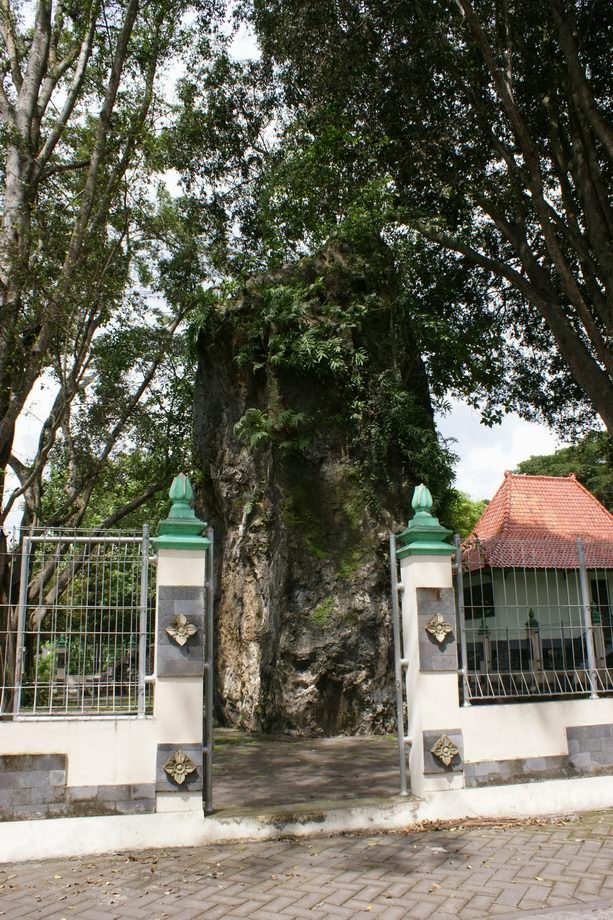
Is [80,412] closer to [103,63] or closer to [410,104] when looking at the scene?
[103,63]

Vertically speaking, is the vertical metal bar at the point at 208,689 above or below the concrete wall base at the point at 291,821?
above

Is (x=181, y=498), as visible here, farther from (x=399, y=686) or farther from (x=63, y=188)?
(x=63, y=188)

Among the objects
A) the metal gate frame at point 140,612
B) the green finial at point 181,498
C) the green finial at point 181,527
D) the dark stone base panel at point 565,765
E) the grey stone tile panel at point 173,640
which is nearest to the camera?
the metal gate frame at point 140,612

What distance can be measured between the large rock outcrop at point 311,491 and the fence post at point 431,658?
4.90 meters

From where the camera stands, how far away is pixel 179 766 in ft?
18.0

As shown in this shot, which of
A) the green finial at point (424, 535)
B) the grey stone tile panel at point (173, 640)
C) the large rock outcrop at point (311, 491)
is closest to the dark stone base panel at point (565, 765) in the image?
the green finial at point (424, 535)

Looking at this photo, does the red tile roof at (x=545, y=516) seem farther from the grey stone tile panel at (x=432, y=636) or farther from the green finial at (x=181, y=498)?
the green finial at (x=181, y=498)

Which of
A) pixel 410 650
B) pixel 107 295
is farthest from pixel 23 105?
pixel 410 650

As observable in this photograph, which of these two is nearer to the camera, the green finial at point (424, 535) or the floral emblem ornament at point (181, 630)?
the floral emblem ornament at point (181, 630)

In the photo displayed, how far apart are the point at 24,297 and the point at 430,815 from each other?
24.6 feet

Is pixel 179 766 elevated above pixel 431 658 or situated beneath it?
situated beneath

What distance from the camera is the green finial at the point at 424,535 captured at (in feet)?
20.8

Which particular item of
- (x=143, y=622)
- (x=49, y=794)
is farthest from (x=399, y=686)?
(x=49, y=794)

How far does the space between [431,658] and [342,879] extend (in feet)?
6.52
